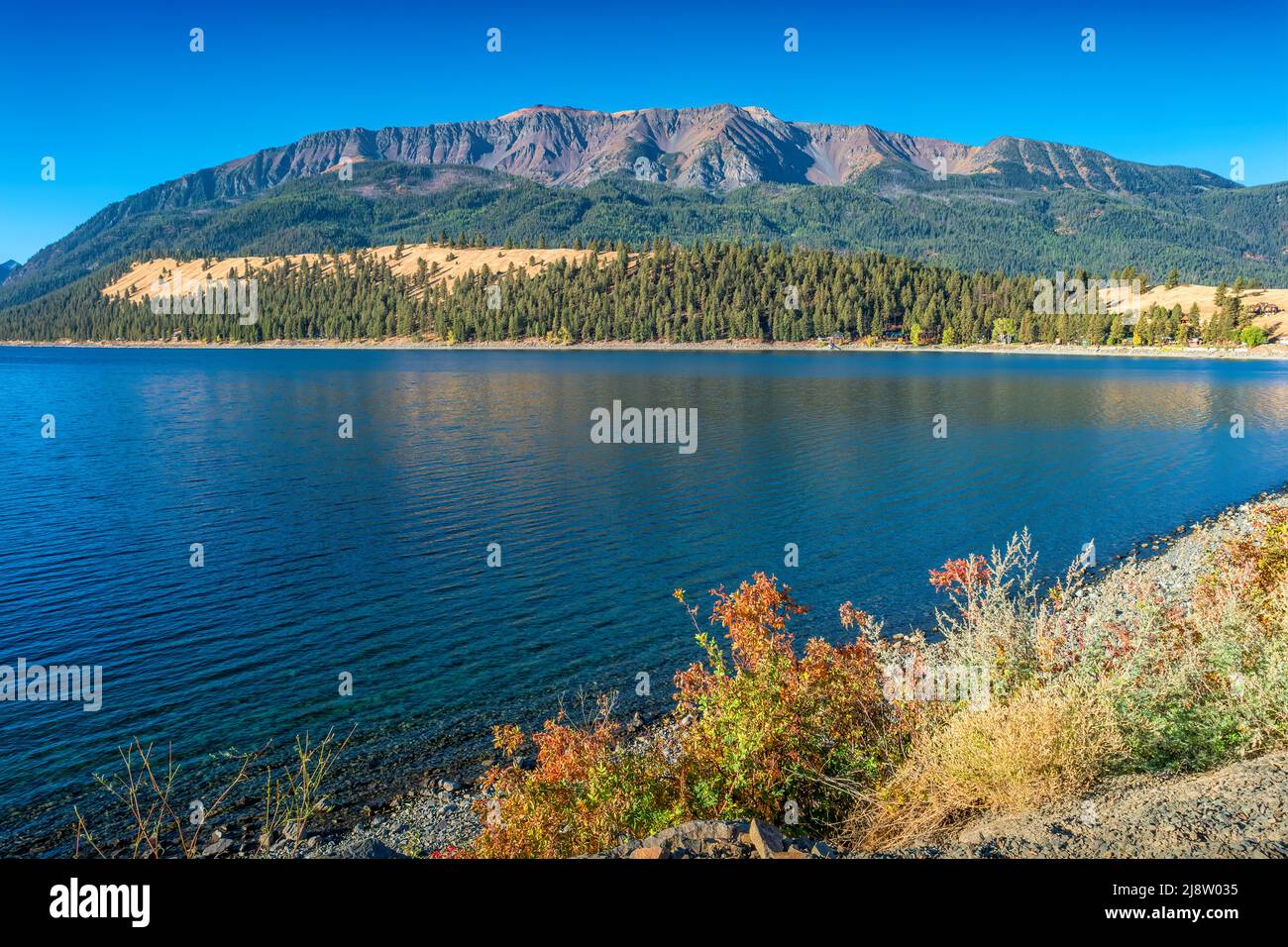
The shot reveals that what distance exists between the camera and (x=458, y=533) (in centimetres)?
3681

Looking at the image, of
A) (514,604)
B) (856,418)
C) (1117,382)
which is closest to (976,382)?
(1117,382)

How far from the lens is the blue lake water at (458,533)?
20.8 meters

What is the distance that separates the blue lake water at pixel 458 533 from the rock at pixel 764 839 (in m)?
12.0

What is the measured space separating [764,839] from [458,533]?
30.6m

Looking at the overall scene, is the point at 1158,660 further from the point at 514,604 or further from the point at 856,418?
the point at 856,418

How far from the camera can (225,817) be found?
15766 millimetres

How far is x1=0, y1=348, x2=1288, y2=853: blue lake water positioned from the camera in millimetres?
20750
